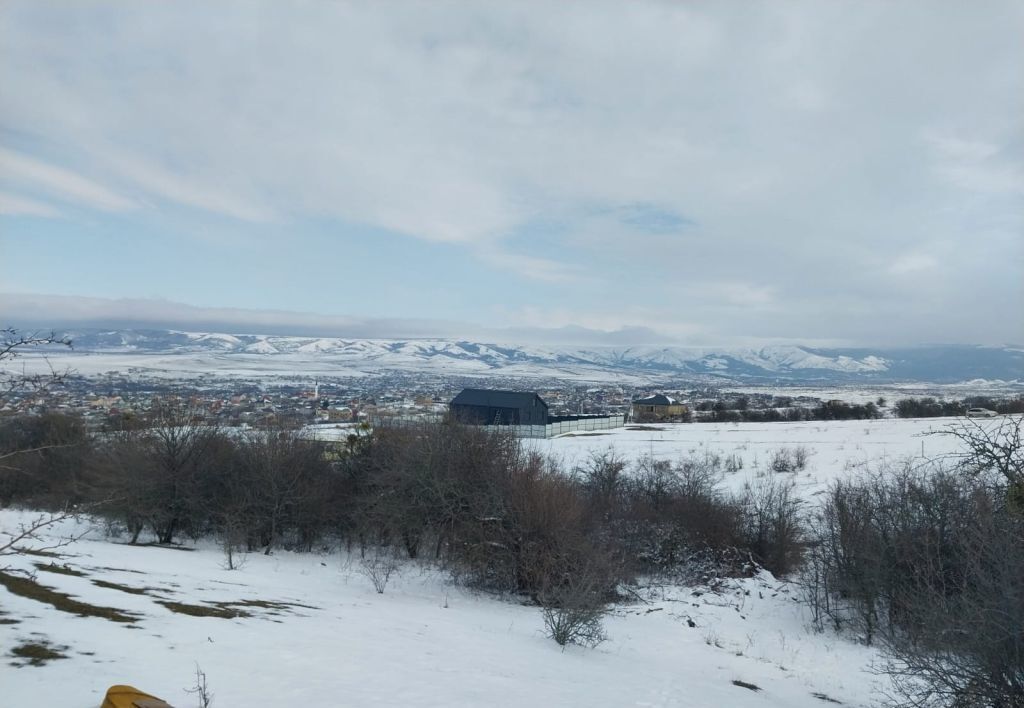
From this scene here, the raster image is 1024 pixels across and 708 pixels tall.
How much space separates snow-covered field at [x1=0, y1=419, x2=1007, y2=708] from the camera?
9.91 meters

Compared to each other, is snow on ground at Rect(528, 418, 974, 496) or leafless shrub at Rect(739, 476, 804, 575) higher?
snow on ground at Rect(528, 418, 974, 496)

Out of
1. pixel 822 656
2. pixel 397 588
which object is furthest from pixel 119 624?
pixel 822 656

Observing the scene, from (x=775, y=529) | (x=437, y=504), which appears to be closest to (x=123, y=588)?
(x=437, y=504)

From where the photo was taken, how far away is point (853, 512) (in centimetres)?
2509

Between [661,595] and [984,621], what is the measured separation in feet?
57.6

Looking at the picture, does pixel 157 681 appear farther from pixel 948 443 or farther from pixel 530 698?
pixel 948 443

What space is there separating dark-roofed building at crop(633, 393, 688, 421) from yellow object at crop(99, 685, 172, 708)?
76.3 meters

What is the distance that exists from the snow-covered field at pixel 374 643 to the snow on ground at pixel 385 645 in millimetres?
58

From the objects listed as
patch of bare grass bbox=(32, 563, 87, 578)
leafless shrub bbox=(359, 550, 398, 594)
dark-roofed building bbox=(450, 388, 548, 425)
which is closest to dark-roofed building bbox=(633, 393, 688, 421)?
dark-roofed building bbox=(450, 388, 548, 425)

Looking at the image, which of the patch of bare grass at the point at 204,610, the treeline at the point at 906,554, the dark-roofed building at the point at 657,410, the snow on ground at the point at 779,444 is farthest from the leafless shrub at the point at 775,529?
the dark-roofed building at the point at 657,410

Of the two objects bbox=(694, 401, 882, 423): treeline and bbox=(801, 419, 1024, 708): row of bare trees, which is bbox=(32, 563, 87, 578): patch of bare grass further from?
bbox=(694, 401, 882, 423): treeline

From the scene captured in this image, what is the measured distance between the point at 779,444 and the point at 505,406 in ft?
77.4

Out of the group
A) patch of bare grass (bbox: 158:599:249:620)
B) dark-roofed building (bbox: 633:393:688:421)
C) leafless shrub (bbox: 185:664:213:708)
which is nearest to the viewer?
leafless shrub (bbox: 185:664:213:708)

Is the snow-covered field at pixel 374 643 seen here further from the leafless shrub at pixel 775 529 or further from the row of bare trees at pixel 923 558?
the leafless shrub at pixel 775 529
